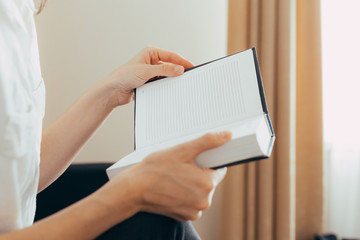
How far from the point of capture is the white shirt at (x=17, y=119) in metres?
0.56

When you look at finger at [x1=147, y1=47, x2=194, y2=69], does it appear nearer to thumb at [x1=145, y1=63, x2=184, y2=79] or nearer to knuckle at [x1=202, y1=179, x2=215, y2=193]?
thumb at [x1=145, y1=63, x2=184, y2=79]

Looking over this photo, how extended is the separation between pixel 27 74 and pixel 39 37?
4.28 ft

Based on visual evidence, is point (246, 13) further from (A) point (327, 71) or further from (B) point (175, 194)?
(B) point (175, 194)

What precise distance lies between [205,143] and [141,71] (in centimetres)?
35

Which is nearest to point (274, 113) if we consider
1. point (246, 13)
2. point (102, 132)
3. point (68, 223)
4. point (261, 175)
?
point (261, 175)

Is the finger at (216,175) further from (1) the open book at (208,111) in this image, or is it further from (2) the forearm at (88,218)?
(2) the forearm at (88,218)

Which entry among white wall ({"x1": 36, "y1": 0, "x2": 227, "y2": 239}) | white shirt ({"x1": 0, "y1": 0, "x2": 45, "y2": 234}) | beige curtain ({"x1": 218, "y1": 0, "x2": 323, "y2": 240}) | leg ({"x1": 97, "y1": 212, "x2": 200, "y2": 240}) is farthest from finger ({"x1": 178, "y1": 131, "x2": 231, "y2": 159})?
white wall ({"x1": 36, "y1": 0, "x2": 227, "y2": 239})

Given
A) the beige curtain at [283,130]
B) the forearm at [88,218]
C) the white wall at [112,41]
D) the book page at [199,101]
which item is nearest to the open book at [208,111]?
the book page at [199,101]

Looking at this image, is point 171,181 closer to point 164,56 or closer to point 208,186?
point 208,186

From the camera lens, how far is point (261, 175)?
1558 mm

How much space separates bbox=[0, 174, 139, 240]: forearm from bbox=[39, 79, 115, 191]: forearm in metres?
0.33

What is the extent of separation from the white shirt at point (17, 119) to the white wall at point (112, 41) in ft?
3.61

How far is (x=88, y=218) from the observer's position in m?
0.51

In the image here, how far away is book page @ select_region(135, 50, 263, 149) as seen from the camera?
652 mm
